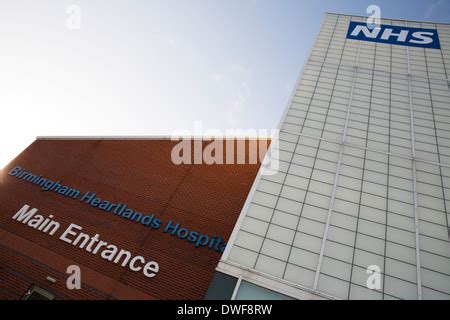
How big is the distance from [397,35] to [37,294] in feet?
76.1

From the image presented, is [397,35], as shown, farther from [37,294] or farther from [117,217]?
[37,294]

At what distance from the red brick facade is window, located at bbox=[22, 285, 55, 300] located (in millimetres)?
186

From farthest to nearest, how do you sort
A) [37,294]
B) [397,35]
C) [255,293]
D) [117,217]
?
[397,35] → [117,217] → [37,294] → [255,293]

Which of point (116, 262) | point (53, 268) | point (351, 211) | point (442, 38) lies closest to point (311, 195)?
point (351, 211)

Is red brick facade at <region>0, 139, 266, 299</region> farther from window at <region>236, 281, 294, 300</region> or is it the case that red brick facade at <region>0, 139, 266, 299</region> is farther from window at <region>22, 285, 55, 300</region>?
window at <region>236, 281, 294, 300</region>

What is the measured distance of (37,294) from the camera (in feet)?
38.8

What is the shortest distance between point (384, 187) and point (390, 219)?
1295 millimetres

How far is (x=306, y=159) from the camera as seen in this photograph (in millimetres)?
10891

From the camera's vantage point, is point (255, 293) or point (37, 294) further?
point (37, 294)

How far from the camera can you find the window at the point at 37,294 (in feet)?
38.1

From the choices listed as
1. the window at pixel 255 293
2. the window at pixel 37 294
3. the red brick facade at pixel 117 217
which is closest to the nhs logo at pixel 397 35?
the red brick facade at pixel 117 217

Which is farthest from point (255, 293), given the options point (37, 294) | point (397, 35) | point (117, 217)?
point (397, 35)

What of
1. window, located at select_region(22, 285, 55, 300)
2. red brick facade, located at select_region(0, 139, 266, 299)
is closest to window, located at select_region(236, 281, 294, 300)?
red brick facade, located at select_region(0, 139, 266, 299)

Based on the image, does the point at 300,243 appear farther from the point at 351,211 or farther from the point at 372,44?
the point at 372,44
